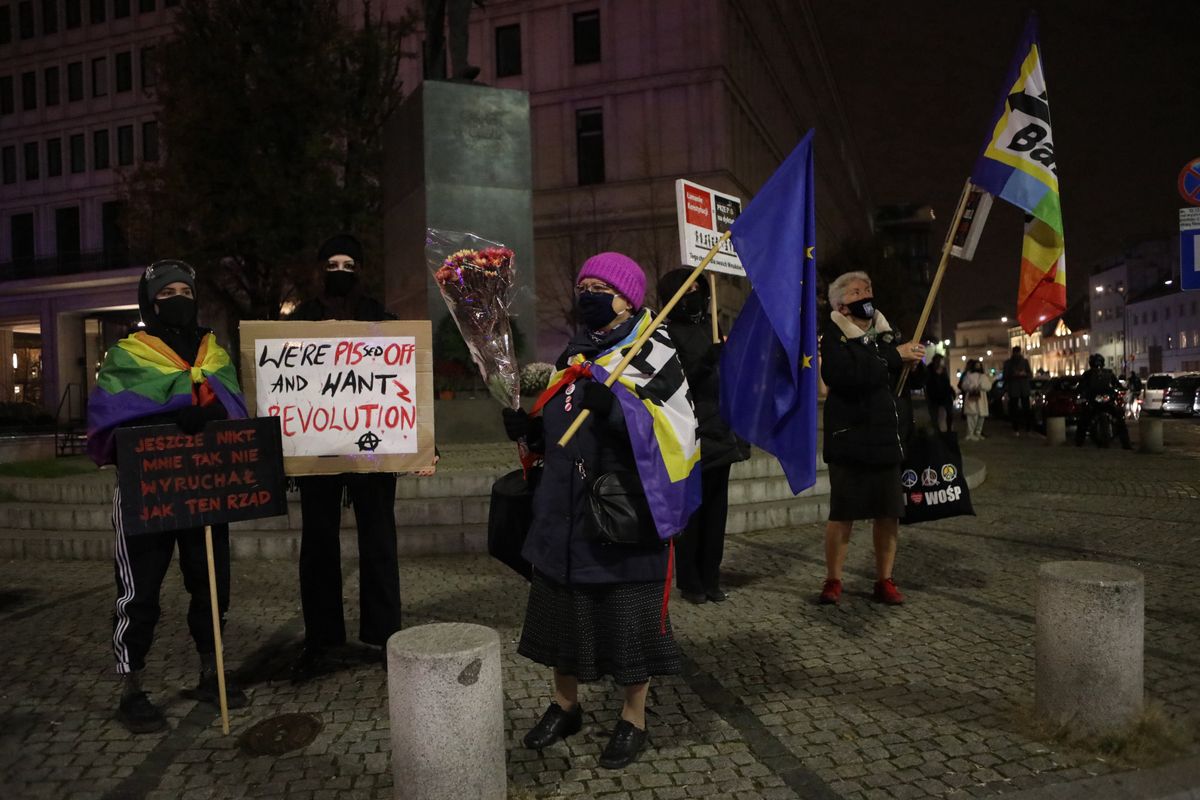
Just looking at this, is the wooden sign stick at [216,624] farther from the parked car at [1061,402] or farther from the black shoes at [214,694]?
the parked car at [1061,402]

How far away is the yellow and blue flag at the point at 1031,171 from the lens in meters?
4.80

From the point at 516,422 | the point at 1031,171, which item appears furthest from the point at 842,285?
the point at 516,422

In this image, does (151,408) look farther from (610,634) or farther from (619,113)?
(619,113)

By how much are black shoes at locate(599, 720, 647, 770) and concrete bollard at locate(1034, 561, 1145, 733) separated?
173 centimetres

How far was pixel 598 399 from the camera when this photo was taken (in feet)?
10.4

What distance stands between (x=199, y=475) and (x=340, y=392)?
765mm

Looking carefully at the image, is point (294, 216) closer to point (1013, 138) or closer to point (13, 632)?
point (13, 632)

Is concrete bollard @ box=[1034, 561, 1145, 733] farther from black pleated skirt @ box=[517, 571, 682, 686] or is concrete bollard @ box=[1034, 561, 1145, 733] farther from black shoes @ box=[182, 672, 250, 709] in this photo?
black shoes @ box=[182, 672, 250, 709]

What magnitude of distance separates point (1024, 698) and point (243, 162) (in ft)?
60.9

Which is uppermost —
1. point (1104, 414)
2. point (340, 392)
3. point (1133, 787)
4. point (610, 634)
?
point (340, 392)

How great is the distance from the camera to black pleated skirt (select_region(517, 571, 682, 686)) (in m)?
3.35

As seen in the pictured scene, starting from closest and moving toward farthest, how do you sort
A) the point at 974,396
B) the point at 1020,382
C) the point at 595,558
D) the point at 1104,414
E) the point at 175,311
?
1. the point at 595,558
2. the point at 175,311
3. the point at 1104,414
4. the point at 974,396
5. the point at 1020,382

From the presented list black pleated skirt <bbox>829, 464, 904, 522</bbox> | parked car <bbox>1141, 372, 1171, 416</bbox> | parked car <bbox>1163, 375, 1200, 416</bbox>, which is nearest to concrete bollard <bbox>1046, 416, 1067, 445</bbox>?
black pleated skirt <bbox>829, 464, 904, 522</bbox>

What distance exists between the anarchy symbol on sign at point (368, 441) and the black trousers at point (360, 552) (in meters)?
0.19
